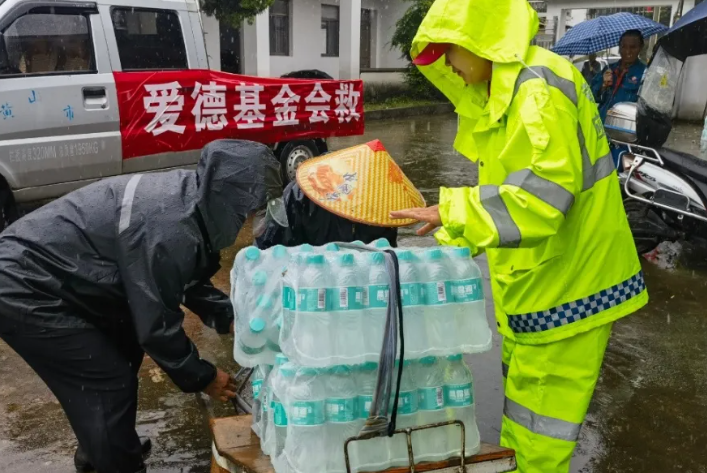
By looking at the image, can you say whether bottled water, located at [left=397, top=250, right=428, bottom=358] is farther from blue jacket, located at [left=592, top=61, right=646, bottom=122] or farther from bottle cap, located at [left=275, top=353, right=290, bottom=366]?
blue jacket, located at [left=592, top=61, right=646, bottom=122]

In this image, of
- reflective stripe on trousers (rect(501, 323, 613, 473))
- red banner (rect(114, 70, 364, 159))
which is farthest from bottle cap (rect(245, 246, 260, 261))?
red banner (rect(114, 70, 364, 159))

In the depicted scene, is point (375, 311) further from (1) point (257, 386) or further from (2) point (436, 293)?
(1) point (257, 386)

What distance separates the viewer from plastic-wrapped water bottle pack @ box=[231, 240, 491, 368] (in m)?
1.96

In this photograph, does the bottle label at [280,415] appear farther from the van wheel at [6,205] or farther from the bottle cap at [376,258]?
the van wheel at [6,205]

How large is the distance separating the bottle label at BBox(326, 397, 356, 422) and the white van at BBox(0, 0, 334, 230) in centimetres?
475

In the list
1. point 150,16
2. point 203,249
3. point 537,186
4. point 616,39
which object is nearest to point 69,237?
point 203,249

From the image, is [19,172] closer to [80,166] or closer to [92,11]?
[80,166]

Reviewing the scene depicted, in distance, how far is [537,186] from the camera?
2133 mm

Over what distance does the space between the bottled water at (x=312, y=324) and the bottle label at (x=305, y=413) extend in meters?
0.12

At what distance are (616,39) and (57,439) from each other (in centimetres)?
764

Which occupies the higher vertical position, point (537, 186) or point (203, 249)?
point (537, 186)

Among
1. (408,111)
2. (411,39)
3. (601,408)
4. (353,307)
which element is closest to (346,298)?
(353,307)

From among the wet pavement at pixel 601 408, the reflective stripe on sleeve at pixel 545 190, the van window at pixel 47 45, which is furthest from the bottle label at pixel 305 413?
the van window at pixel 47 45

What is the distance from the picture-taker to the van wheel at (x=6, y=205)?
5.93 meters
